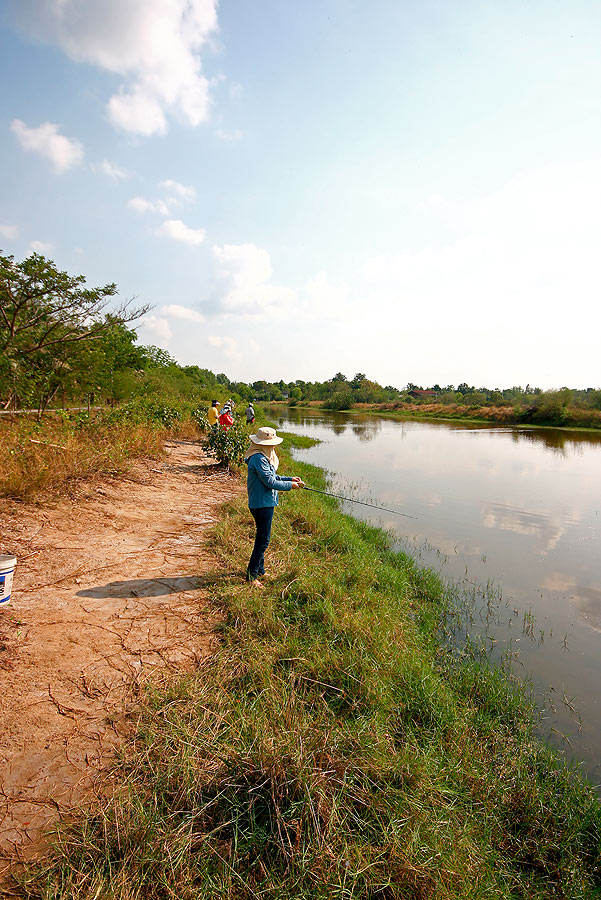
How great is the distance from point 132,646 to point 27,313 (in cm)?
997

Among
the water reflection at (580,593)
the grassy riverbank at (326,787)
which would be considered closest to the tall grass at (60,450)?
the grassy riverbank at (326,787)

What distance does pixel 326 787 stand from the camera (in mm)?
2004

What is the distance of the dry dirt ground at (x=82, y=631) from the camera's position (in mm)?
2014

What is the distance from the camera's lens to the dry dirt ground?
2014 mm

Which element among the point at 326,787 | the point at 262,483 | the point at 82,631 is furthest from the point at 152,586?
the point at 326,787

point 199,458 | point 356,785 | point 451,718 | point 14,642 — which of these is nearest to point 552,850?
point 451,718

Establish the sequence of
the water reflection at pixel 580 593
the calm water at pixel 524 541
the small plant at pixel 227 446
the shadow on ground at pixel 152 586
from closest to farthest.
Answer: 1. the shadow on ground at pixel 152 586
2. the calm water at pixel 524 541
3. the water reflection at pixel 580 593
4. the small plant at pixel 227 446

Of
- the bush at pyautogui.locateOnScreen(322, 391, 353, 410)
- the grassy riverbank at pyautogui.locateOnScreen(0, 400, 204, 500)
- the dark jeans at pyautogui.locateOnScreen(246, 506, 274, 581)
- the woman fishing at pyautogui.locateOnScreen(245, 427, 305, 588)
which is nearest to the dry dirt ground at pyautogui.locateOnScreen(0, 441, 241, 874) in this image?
the grassy riverbank at pyautogui.locateOnScreen(0, 400, 204, 500)

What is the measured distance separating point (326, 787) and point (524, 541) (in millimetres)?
8016

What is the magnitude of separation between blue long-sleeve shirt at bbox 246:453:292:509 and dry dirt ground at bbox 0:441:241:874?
1014 mm

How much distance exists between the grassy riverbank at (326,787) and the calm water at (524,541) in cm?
68

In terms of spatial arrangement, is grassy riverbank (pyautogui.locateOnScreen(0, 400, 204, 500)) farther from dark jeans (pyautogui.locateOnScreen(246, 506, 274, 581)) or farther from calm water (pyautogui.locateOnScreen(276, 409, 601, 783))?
calm water (pyautogui.locateOnScreen(276, 409, 601, 783))

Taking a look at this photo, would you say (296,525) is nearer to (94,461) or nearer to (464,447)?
(94,461)

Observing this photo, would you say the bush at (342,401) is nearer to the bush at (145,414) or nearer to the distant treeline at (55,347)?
the distant treeline at (55,347)
